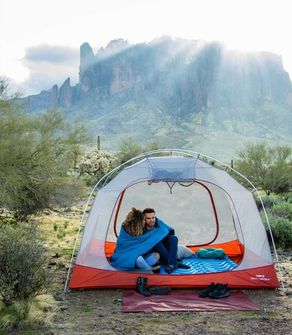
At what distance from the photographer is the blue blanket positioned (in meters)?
6.74

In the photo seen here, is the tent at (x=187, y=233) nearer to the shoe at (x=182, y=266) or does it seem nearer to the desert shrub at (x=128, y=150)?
the shoe at (x=182, y=266)

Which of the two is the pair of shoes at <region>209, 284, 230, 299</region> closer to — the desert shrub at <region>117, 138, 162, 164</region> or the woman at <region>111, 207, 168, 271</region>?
the woman at <region>111, 207, 168, 271</region>

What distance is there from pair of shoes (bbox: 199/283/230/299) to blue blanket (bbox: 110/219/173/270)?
1.07 m

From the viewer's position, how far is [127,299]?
5902 mm

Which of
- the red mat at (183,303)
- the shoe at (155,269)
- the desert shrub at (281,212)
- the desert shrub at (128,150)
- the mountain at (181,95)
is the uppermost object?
the mountain at (181,95)

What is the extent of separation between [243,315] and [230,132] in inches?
2851

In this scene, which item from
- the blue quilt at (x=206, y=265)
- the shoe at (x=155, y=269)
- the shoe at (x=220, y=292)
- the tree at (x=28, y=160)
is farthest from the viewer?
the tree at (x=28, y=160)

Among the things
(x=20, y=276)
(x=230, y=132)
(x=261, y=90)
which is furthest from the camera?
(x=261, y=90)

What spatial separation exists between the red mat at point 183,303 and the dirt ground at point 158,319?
96 mm

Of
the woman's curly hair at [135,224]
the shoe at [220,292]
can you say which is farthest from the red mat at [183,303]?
the woman's curly hair at [135,224]

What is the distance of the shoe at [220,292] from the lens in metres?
5.99

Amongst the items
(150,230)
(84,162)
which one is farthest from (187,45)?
(150,230)

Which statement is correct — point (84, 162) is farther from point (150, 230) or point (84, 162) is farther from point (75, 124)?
point (150, 230)

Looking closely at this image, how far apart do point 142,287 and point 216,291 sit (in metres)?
0.95
